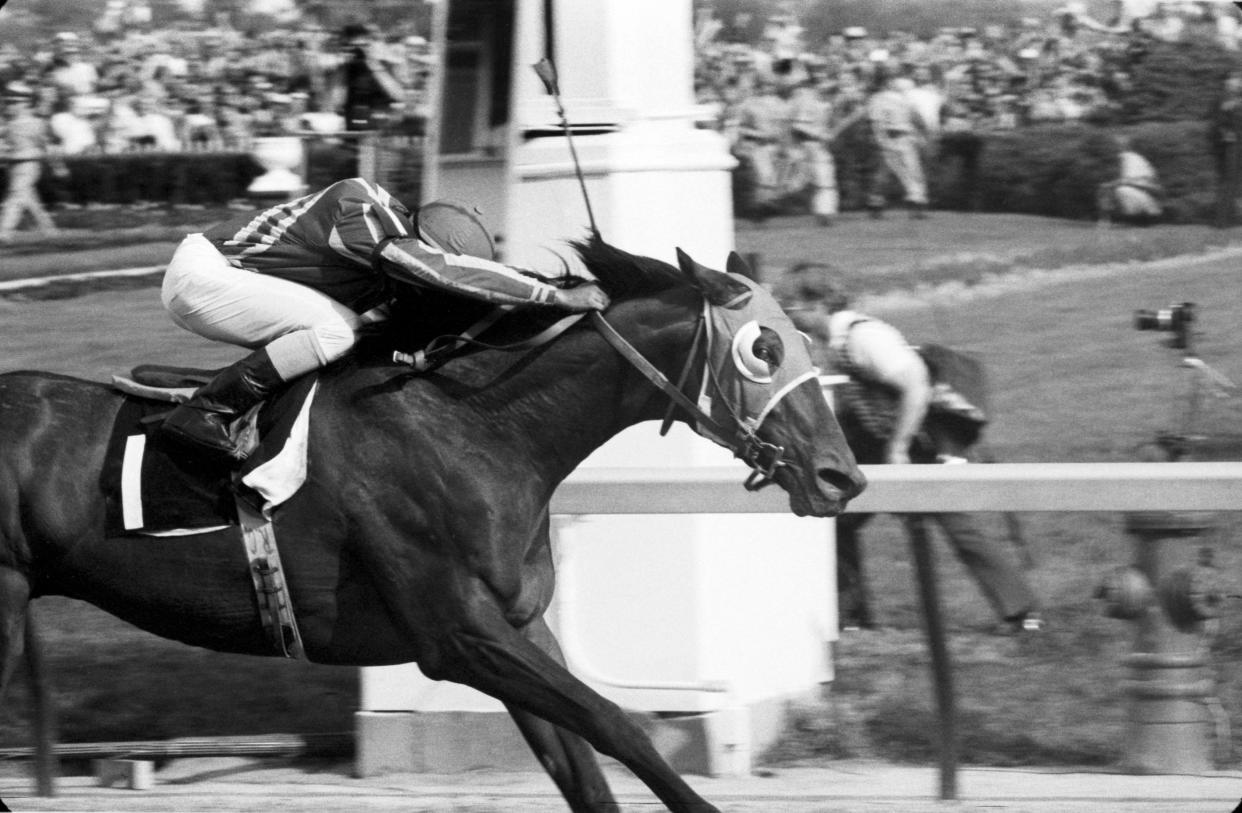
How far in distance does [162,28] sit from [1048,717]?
11481 mm

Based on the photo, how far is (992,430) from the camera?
9.97m

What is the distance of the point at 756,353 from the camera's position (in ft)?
14.8

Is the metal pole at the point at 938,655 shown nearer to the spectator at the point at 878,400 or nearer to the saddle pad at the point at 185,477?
the spectator at the point at 878,400

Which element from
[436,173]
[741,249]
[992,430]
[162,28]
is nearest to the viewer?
[436,173]

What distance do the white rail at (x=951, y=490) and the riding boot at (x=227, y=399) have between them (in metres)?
1.07

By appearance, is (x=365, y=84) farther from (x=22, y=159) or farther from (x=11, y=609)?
(x=11, y=609)

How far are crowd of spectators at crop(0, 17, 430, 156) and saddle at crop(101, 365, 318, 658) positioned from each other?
27.8 ft

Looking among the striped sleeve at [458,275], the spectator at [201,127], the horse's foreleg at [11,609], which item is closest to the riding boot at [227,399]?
the striped sleeve at [458,275]

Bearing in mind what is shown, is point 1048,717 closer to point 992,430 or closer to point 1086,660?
point 1086,660

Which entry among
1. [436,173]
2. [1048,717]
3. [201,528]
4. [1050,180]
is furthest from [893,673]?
[1050,180]

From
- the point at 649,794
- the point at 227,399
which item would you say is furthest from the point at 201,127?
the point at 227,399

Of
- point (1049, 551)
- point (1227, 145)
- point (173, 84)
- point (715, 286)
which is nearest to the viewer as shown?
point (715, 286)

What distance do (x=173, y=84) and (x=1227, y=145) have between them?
8238 millimetres

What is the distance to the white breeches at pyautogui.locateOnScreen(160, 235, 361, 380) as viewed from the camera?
4.63m
